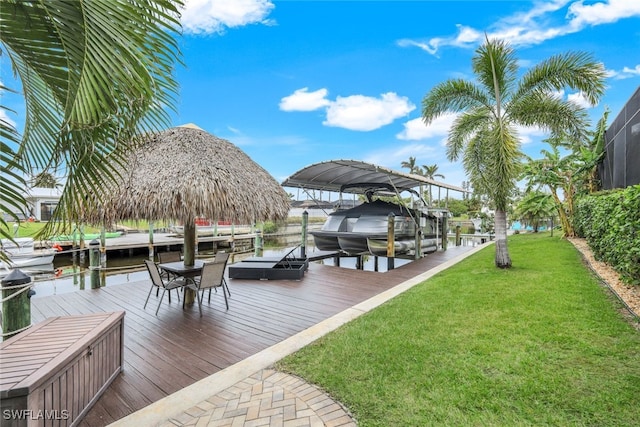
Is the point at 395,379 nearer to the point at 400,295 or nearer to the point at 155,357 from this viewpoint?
the point at 155,357

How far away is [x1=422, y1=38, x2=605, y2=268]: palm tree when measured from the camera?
7.43 meters

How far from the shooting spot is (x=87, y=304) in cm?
557

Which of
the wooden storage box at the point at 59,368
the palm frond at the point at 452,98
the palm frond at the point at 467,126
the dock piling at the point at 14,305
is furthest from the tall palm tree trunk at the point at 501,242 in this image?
the dock piling at the point at 14,305

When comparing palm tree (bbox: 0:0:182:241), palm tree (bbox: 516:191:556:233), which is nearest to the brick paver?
palm tree (bbox: 0:0:182:241)

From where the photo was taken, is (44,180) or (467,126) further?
(467,126)

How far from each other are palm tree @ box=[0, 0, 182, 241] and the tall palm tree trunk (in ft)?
27.5

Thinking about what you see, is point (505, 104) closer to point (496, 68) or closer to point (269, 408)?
point (496, 68)

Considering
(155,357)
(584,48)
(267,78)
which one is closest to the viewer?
(155,357)

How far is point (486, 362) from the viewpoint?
3252 millimetres

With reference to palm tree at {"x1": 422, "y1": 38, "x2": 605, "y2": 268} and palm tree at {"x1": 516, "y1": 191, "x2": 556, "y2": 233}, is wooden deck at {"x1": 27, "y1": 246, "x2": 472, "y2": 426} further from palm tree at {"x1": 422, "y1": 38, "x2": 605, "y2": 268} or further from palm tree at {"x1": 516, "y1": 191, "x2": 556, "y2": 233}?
palm tree at {"x1": 516, "y1": 191, "x2": 556, "y2": 233}

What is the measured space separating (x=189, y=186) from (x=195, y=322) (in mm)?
2125

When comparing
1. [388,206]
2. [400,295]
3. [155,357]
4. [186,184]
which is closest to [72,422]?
[155,357]

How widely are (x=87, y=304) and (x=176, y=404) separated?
407 centimetres

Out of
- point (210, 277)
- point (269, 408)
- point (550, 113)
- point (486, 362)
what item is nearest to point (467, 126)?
point (550, 113)
